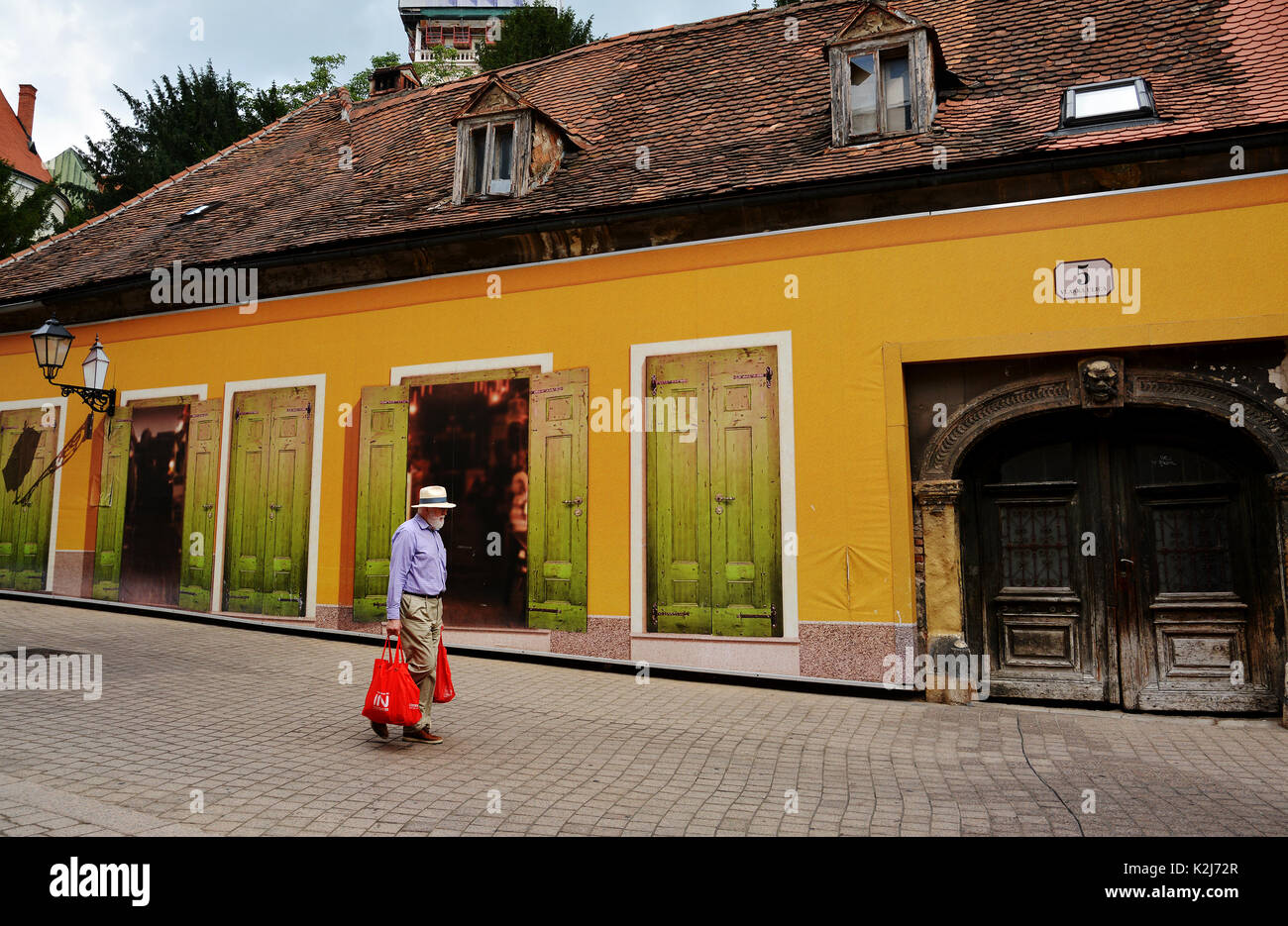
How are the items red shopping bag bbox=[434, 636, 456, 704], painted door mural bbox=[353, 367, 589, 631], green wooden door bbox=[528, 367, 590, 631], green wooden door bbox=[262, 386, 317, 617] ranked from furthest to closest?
1. green wooden door bbox=[262, 386, 317, 617]
2. painted door mural bbox=[353, 367, 589, 631]
3. green wooden door bbox=[528, 367, 590, 631]
4. red shopping bag bbox=[434, 636, 456, 704]

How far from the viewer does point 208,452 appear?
11.8 metres

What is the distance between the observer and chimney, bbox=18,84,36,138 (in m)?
35.9

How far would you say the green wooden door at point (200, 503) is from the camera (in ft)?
37.7

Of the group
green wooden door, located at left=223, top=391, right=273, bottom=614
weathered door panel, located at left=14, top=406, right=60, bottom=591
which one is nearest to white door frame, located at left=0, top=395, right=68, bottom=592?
weathered door panel, located at left=14, top=406, right=60, bottom=591

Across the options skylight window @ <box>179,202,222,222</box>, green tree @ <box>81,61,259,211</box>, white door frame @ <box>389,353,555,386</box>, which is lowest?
white door frame @ <box>389,353,555,386</box>

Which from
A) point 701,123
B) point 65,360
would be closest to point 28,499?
point 65,360

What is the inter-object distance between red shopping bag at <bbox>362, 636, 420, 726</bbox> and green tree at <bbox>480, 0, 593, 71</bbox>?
2319cm

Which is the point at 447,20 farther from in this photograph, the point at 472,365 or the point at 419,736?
the point at 419,736

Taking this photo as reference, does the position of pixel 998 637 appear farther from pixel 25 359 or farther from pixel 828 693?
pixel 25 359

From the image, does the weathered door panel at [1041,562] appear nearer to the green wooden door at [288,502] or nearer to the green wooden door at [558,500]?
the green wooden door at [558,500]

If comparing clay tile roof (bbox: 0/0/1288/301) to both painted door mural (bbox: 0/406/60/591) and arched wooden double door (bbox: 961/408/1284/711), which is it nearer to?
painted door mural (bbox: 0/406/60/591)

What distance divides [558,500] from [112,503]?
7.26 metres

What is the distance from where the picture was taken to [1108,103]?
8.51 metres
